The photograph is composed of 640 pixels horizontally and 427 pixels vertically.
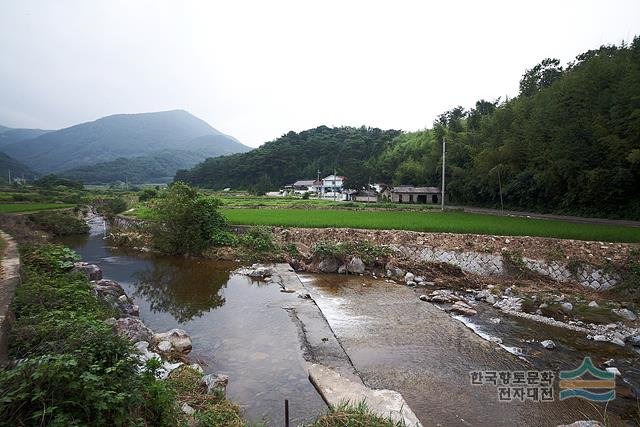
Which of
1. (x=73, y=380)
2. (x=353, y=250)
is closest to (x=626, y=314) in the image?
(x=353, y=250)

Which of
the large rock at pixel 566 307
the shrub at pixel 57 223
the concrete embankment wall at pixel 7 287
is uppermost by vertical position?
the concrete embankment wall at pixel 7 287

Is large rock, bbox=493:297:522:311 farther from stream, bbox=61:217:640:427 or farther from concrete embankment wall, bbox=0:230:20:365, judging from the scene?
concrete embankment wall, bbox=0:230:20:365

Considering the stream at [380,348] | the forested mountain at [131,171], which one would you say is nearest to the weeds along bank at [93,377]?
the stream at [380,348]

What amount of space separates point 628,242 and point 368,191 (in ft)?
137

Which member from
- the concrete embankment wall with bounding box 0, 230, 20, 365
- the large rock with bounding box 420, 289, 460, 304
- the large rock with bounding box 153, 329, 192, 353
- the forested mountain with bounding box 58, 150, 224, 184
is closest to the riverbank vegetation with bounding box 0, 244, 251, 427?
the concrete embankment wall with bounding box 0, 230, 20, 365

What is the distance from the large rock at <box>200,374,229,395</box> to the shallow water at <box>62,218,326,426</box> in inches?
8.8

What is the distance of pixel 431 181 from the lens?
143 ft

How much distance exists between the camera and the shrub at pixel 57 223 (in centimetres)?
2278

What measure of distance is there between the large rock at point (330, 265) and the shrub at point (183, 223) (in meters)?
6.23

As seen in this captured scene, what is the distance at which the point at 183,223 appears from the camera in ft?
58.0

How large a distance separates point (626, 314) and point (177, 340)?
1220cm

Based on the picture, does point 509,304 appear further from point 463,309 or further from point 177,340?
point 177,340

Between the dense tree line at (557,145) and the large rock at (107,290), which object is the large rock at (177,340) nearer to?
the large rock at (107,290)

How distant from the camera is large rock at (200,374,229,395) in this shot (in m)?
5.33
